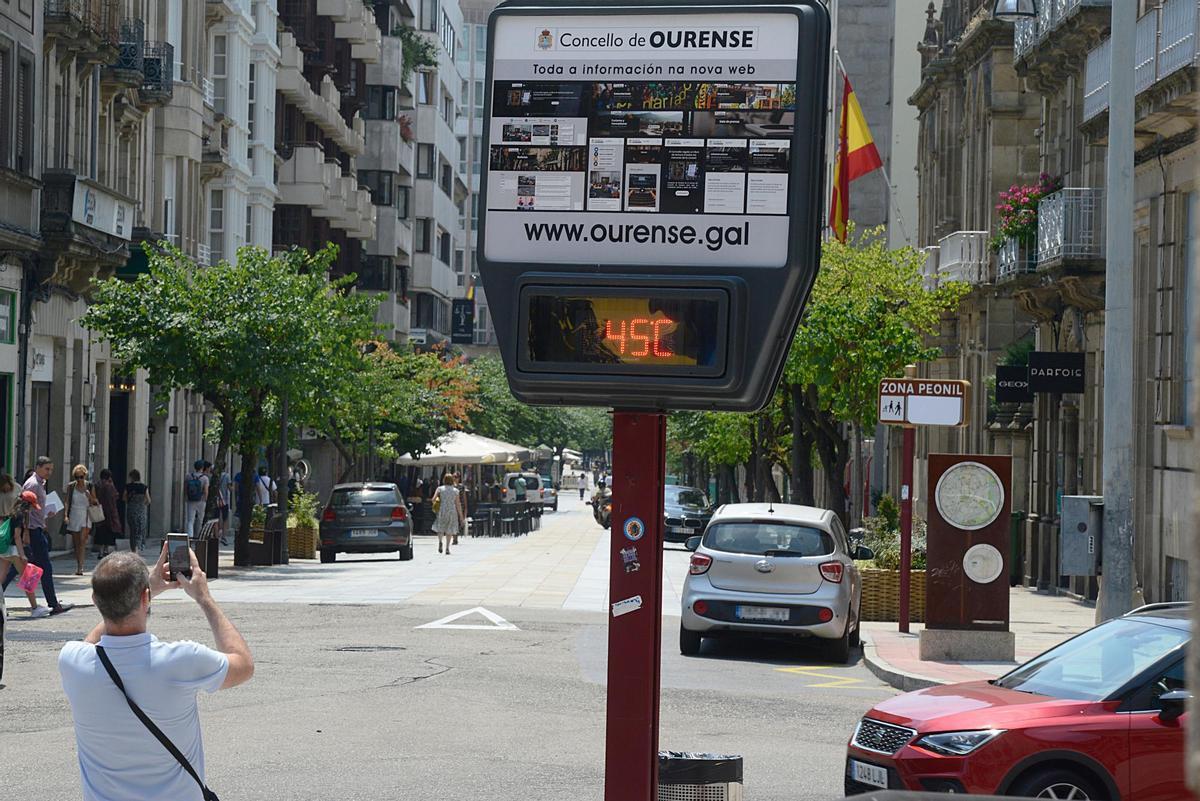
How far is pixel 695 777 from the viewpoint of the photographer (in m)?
7.81

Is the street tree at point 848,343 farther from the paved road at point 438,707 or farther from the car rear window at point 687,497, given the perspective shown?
the car rear window at point 687,497

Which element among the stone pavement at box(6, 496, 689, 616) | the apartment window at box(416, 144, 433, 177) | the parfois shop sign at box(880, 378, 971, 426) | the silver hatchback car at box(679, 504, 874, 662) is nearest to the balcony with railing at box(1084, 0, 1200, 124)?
the parfois shop sign at box(880, 378, 971, 426)

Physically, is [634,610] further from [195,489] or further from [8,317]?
[195,489]

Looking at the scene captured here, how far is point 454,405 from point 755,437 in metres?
18.3

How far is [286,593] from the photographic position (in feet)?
90.4

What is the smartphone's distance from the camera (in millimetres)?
6340

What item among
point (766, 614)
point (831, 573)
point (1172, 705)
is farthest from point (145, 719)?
point (831, 573)

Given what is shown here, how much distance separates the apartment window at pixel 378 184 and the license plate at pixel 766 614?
61491 mm

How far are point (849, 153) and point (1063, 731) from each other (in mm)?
31926

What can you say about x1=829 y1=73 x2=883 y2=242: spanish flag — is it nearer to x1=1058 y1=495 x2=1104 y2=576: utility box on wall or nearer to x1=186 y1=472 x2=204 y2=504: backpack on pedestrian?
x1=186 y1=472 x2=204 y2=504: backpack on pedestrian

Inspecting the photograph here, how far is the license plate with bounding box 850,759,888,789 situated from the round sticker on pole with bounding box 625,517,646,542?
15.5 ft

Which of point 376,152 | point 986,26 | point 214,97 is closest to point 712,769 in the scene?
point 986,26

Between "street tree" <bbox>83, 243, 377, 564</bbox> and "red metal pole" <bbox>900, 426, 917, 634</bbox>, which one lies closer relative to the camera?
"red metal pole" <bbox>900, 426, 917, 634</bbox>

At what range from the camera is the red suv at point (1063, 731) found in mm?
10227
